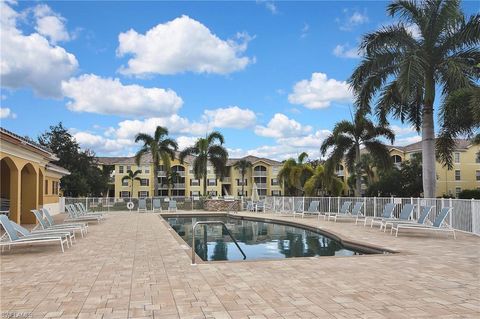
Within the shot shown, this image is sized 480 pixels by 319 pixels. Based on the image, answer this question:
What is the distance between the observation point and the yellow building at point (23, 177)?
50.2 feet

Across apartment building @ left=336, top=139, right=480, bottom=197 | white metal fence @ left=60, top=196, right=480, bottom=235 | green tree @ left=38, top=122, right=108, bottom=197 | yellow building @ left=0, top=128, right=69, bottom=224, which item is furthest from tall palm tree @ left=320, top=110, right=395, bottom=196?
apartment building @ left=336, top=139, right=480, bottom=197

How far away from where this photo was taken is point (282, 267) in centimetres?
791

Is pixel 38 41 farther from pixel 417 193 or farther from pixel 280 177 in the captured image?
pixel 417 193

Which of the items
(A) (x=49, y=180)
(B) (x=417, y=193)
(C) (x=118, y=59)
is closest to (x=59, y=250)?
(C) (x=118, y=59)

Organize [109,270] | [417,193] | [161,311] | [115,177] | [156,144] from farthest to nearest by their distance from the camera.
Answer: [115,177] → [417,193] → [156,144] → [109,270] → [161,311]

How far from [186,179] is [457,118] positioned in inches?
2717

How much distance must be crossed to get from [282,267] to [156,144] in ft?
113

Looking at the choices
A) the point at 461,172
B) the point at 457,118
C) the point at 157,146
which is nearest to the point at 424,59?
the point at 457,118

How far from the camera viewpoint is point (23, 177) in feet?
64.5

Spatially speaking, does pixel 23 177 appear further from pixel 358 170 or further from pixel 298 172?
pixel 298 172

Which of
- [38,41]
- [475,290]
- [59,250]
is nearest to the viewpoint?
[475,290]

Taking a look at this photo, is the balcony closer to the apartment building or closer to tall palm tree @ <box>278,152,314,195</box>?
the apartment building

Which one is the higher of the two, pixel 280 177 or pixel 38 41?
pixel 38 41

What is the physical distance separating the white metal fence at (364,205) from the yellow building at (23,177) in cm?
486
